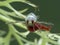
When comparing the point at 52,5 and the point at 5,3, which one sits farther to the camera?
the point at 52,5

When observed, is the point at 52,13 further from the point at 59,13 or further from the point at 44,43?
the point at 44,43

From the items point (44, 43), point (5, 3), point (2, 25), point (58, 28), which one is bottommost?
point (58, 28)

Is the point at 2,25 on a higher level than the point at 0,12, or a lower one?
lower

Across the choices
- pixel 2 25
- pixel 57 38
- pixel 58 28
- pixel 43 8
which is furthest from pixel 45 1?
pixel 57 38

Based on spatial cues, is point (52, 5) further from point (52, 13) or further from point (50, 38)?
point (50, 38)

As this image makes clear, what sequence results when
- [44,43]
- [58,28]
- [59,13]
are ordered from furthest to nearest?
[59,13]
[58,28]
[44,43]

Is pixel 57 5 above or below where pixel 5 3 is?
below

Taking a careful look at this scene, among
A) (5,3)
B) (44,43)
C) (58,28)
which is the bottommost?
(58,28)

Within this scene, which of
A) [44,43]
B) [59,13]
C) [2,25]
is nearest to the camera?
[44,43]

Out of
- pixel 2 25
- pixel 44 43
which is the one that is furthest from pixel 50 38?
pixel 2 25
